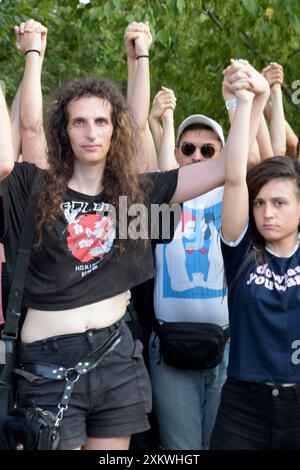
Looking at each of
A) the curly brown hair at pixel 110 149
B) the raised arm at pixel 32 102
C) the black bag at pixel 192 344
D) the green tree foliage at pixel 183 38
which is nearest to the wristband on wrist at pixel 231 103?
the curly brown hair at pixel 110 149

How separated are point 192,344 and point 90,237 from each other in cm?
84

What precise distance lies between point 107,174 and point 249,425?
1.09 metres

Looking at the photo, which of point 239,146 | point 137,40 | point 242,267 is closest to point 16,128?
point 137,40

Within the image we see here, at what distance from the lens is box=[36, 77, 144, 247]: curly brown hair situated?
337 centimetres

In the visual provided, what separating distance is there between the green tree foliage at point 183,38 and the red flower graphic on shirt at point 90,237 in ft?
7.51

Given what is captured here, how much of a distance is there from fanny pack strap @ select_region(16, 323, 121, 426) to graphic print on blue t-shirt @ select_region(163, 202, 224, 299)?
78cm

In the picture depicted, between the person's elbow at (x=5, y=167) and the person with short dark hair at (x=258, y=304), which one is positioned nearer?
the person's elbow at (x=5, y=167)

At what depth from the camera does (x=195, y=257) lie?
3.96m

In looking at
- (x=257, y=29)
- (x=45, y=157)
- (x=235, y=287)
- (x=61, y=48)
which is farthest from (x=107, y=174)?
(x=61, y=48)

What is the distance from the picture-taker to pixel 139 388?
3.31 metres

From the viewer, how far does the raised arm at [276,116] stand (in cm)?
440

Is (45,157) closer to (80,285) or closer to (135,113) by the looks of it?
(135,113)

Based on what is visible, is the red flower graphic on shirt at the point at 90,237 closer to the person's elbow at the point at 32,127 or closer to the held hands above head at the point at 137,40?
the person's elbow at the point at 32,127

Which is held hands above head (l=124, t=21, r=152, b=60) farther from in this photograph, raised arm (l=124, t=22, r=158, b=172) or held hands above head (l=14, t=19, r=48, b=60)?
held hands above head (l=14, t=19, r=48, b=60)
